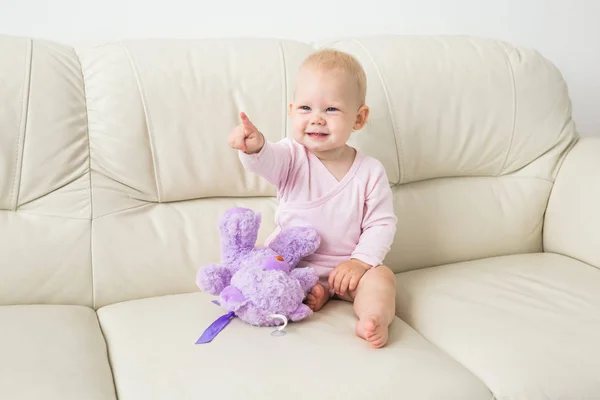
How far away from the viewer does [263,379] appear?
1076 mm

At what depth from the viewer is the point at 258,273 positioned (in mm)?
1272

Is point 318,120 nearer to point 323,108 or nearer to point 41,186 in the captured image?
point 323,108

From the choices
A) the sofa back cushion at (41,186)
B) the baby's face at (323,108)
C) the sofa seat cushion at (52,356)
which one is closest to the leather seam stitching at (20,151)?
the sofa back cushion at (41,186)

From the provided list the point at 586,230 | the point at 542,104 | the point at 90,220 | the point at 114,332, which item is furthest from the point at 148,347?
the point at 542,104

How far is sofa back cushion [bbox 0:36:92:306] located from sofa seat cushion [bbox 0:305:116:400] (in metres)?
0.08

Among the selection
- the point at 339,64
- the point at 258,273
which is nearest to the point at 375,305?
the point at 258,273

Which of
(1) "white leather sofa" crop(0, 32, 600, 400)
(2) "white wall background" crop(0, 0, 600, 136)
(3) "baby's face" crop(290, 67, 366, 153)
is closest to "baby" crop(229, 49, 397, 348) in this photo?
(3) "baby's face" crop(290, 67, 366, 153)

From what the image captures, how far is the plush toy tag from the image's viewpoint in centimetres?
120

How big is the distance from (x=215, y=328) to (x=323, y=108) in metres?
0.54

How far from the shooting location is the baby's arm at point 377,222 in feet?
4.78

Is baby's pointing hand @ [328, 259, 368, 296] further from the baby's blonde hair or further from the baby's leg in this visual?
the baby's blonde hair

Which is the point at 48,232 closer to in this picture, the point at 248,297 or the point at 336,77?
the point at 248,297

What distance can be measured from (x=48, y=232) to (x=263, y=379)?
2.21 ft

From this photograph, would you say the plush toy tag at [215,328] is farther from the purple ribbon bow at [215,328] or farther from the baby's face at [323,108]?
the baby's face at [323,108]
